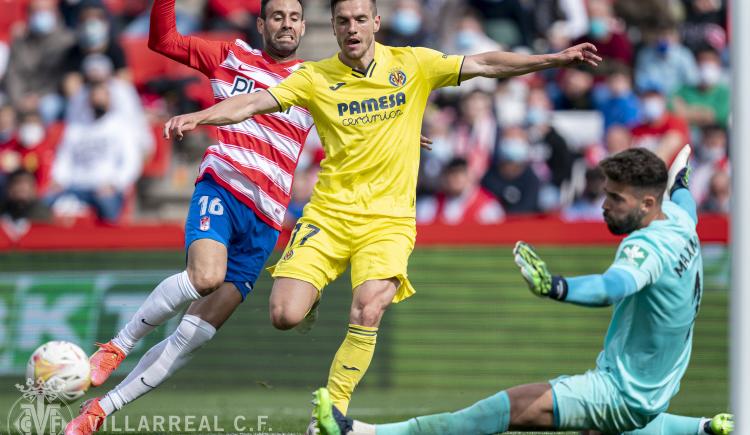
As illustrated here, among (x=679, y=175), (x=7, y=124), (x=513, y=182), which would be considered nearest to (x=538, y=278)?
(x=679, y=175)

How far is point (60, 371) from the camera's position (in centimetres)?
759

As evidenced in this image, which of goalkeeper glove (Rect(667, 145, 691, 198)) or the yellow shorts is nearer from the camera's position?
goalkeeper glove (Rect(667, 145, 691, 198))

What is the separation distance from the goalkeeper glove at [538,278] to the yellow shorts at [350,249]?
2.10m

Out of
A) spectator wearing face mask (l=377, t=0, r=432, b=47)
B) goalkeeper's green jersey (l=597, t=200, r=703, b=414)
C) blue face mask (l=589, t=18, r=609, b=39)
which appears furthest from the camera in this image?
blue face mask (l=589, t=18, r=609, b=39)

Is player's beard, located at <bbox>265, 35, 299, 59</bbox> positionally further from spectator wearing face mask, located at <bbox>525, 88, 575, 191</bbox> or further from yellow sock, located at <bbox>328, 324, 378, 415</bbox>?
spectator wearing face mask, located at <bbox>525, 88, 575, 191</bbox>

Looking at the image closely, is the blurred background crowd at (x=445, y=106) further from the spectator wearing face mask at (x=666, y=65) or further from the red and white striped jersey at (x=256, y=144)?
the red and white striped jersey at (x=256, y=144)

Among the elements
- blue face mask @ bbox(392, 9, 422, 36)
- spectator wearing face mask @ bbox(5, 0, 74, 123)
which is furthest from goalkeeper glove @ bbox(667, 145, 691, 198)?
spectator wearing face mask @ bbox(5, 0, 74, 123)

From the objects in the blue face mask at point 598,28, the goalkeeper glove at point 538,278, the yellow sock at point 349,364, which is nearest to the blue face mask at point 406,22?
the blue face mask at point 598,28

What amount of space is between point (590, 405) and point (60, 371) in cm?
344

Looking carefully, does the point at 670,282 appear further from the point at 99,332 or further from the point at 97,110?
the point at 97,110

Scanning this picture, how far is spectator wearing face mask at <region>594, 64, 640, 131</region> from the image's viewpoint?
15.4 m

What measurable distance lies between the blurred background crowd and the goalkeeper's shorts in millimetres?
7660

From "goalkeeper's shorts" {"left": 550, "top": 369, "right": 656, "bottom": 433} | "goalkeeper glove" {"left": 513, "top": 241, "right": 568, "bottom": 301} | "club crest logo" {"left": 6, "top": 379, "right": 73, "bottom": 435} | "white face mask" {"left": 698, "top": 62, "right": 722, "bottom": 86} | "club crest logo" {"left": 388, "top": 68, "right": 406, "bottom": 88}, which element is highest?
"white face mask" {"left": 698, "top": 62, "right": 722, "bottom": 86}

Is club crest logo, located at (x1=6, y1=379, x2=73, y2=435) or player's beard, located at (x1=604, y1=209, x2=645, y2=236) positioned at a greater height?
player's beard, located at (x1=604, y1=209, x2=645, y2=236)
